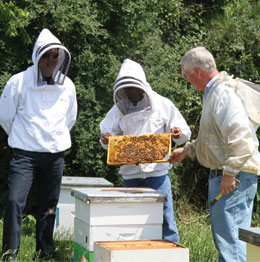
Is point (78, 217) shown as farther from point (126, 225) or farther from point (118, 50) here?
point (118, 50)

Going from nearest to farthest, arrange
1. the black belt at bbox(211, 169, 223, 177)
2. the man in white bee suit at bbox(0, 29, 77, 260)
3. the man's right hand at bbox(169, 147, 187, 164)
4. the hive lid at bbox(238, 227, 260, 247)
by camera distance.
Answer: the hive lid at bbox(238, 227, 260, 247) → the black belt at bbox(211, 169, 223, 177) → the man's right hand at bbox(169, 147, 187, 164) → the man in white bee suit at bbox(0, 29, 77, 260)

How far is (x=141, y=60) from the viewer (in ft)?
23.3

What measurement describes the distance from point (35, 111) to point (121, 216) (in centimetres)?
139

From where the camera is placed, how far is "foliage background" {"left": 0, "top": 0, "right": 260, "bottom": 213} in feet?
21.8

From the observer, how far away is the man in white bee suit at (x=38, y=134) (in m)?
4.75

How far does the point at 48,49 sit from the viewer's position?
4832 mm

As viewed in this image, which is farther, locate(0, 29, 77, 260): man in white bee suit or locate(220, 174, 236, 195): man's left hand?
locate(0, 29, 77, 260): man in white bee suit

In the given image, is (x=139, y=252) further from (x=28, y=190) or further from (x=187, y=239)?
(x=187, y=239)

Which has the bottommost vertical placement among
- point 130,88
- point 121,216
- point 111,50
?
point 121,216

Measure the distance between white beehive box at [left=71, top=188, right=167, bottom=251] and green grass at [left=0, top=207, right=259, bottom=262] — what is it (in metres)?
1.17

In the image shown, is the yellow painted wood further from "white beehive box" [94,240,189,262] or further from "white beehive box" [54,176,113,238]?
"white beehive box" [54,176,113,238]

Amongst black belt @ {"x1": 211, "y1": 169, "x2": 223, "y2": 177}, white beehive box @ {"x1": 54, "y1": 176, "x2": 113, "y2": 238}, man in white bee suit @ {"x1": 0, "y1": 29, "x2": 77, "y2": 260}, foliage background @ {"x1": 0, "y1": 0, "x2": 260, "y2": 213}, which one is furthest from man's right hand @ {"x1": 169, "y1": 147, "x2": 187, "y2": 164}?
foliage background @ {"x1": 0, "y1": 0, "x2": 260, "y2": 213}

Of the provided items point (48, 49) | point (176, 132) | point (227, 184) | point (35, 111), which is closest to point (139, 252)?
point (227, 184)

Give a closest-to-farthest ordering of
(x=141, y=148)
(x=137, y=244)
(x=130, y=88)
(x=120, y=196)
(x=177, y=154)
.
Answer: (x=137, y=244), (x=120, y=196), (x=177, y=154), (x=141, y=148), (x=130, y=88)
